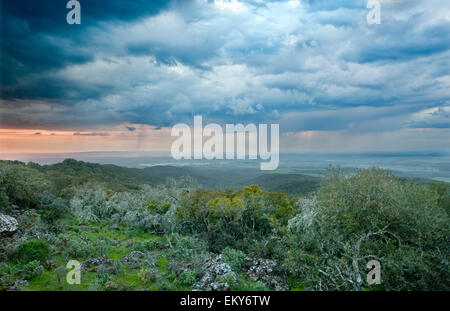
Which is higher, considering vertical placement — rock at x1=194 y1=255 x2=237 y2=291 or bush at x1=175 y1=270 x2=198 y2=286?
rock at x1=194 y1=255 x2=237 y2=291

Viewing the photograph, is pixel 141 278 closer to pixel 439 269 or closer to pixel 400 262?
pixel 400 262

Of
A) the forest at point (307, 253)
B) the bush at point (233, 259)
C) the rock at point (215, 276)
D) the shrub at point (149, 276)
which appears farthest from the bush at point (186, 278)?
the bush at point (233, 259)

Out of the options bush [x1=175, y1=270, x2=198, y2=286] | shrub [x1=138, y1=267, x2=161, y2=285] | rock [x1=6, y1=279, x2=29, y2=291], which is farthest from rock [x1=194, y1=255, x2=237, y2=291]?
rock [x1=6, y1=279, x2=29, y2=291]

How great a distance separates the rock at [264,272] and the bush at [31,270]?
9115 mm

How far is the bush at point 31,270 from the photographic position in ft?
32.5

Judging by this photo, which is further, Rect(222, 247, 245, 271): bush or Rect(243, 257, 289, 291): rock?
Rect(222, 247, 245, 271): bush

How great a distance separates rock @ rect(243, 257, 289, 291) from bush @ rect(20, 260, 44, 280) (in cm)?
912

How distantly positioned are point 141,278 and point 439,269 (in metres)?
12.1

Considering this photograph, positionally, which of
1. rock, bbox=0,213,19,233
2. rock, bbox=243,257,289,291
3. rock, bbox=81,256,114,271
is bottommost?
rock, bbox=81,256,114,271

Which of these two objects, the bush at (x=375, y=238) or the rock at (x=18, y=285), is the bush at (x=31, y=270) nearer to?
the rock at (x=18, y=285)

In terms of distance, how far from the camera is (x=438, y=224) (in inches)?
396

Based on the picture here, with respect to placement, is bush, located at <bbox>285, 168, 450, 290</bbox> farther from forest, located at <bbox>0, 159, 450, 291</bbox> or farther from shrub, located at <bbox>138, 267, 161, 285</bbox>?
shrub, located at <bbox>138, 267, 161, 285</bbox>

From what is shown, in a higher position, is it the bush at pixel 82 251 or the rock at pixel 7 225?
the rock at pixel 7 225

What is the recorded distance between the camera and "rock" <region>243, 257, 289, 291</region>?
32.2 feet
